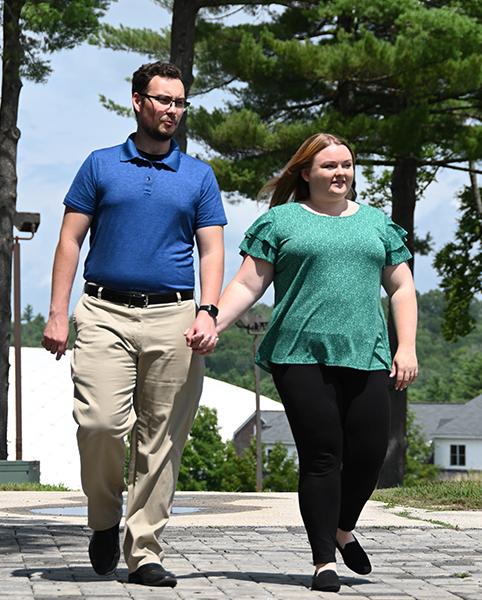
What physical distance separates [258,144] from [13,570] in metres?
19.0

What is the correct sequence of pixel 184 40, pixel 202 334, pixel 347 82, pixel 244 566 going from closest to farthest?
pixel 202 334, pixel 244 566, pixel 184 40, pixel 347 82

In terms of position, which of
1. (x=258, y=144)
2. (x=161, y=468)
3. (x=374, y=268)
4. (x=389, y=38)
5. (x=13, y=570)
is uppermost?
(x=389, y=38)

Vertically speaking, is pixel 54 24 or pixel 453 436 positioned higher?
pixel 54 24

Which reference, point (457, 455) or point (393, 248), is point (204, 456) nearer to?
point (457, 455)

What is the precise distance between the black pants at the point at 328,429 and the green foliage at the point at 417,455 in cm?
6130

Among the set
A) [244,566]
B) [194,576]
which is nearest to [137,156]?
[194,576]

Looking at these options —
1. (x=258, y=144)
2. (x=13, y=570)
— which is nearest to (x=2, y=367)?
(x=258, y=144)

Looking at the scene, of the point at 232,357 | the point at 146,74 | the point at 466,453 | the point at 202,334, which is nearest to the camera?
the point at 202,334

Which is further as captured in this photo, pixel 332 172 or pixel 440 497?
pixel 440 497

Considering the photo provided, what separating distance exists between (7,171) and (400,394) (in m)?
9.86

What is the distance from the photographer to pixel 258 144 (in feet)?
81.9

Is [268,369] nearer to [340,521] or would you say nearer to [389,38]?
[340,521]

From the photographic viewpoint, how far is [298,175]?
19.8 ft

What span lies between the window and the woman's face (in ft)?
254
